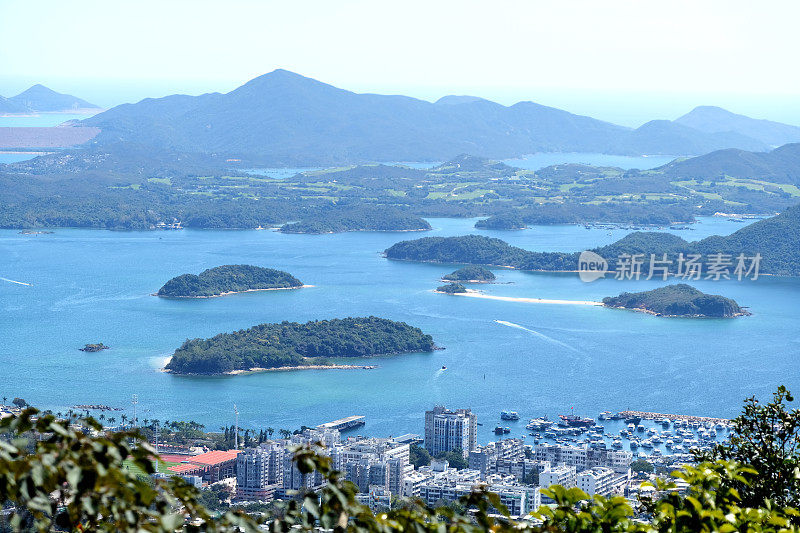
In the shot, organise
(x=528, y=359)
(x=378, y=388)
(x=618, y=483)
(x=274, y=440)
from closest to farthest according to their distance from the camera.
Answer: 1. (x=618, y=483)
2. (x=274, y=440)
3. (x=378, y=388)
4. (x=528, y=359)

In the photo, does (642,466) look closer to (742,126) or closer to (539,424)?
(539,424)

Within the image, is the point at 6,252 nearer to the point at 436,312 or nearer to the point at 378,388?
the point at 436,312

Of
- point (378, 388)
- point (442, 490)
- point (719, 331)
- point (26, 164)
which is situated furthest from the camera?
point (26, 164)

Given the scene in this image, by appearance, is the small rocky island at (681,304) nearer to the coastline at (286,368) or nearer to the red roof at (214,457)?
the coastline at (286,368)

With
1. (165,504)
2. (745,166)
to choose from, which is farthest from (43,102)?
(165,504)

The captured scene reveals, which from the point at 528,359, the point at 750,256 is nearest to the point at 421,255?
the point at 750,256

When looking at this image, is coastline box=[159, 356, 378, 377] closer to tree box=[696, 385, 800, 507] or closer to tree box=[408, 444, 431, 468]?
tree box=[408, 444, 431, 468]

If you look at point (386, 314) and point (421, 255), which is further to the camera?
point (421, 255)
